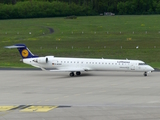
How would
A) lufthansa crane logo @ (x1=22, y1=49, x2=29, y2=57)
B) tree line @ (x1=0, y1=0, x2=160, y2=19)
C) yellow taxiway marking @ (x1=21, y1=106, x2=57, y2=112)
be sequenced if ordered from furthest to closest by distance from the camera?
tree line @ (x1=0, y1=0, x2=160, y2=19), lufthansa crane logo @ (x1=22, y1=49, x2=29, y2=57), yellow taxiway marking @ (x1=21, y1=106, x2=57, y2=112)

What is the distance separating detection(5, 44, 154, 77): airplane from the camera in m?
48.5

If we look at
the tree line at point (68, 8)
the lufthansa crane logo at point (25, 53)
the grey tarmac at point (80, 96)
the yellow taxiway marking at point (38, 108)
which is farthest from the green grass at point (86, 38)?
the yellow taxiway marking at point (38, 108)

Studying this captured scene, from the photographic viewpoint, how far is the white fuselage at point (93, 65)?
48500mm

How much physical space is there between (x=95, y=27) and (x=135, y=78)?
60.0 metres

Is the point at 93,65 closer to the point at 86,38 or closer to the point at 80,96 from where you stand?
the point at 80,96

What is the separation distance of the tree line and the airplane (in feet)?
280

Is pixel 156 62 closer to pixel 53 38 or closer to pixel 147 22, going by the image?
pixel 53 38

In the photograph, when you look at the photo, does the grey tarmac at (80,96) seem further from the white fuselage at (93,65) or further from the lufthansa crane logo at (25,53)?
the lufthansa crane logo at (25,53)

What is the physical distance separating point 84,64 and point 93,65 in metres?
1.24

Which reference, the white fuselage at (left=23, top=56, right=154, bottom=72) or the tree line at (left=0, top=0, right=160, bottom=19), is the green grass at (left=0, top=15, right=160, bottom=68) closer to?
the white fuselage at (left=23, top=56, right=154, bottom=72)

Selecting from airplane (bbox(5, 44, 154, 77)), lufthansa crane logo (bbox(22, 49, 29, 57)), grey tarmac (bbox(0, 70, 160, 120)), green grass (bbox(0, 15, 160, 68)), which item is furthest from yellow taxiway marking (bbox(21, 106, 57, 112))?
green grass (bbox(0, 15, 160, 68))

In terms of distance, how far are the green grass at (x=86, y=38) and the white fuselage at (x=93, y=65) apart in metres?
10.7

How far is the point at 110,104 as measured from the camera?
2997 centimetres

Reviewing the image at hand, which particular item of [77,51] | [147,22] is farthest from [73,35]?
[147,22]
